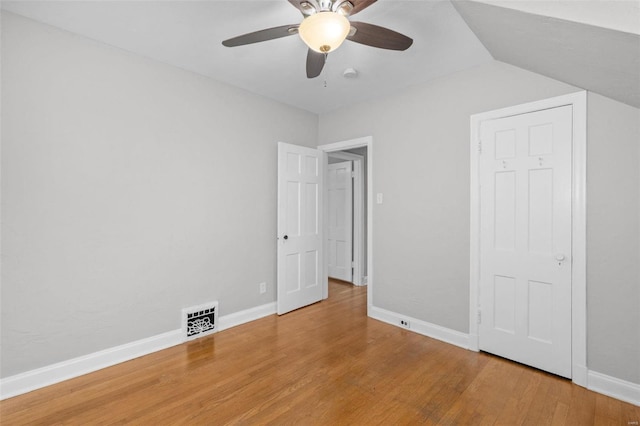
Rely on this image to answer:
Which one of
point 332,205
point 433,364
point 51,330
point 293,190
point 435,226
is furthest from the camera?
point 332,205

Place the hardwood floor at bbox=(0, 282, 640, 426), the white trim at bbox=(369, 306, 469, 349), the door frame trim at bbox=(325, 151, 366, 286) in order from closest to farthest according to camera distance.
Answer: the hardwood floor at bbox=(0, 282, 640, 426) → the white trim at bbox=(369, 306, 469, 349) → the door frame trim at bbox=(325, 151, 366, 286)

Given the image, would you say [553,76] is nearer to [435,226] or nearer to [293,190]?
[435,226]

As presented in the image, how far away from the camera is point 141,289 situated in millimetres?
2633

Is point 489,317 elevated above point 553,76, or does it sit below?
below

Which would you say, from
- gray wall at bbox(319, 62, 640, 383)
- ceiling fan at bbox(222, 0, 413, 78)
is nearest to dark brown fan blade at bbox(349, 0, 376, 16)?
ceiling fan at bbox(222, 0, 413, 78)

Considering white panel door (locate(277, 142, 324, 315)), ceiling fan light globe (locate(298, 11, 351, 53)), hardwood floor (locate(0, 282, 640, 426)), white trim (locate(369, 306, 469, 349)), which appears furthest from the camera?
white panel door (locate(277, 142, 324, 315))

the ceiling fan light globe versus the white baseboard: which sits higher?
the ceiling fan light globe

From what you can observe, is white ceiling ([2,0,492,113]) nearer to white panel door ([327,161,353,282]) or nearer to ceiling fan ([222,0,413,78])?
ceiling fan ([222,0,413,78])

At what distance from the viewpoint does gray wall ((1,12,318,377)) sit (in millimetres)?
2078

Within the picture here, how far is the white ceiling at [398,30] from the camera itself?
1398 mm

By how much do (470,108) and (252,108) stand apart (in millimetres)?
2349

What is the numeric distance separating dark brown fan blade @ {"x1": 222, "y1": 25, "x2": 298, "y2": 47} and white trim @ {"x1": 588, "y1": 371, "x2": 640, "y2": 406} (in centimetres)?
317

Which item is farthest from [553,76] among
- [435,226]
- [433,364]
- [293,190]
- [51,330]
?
[51,330]

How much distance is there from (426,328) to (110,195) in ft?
10.6
